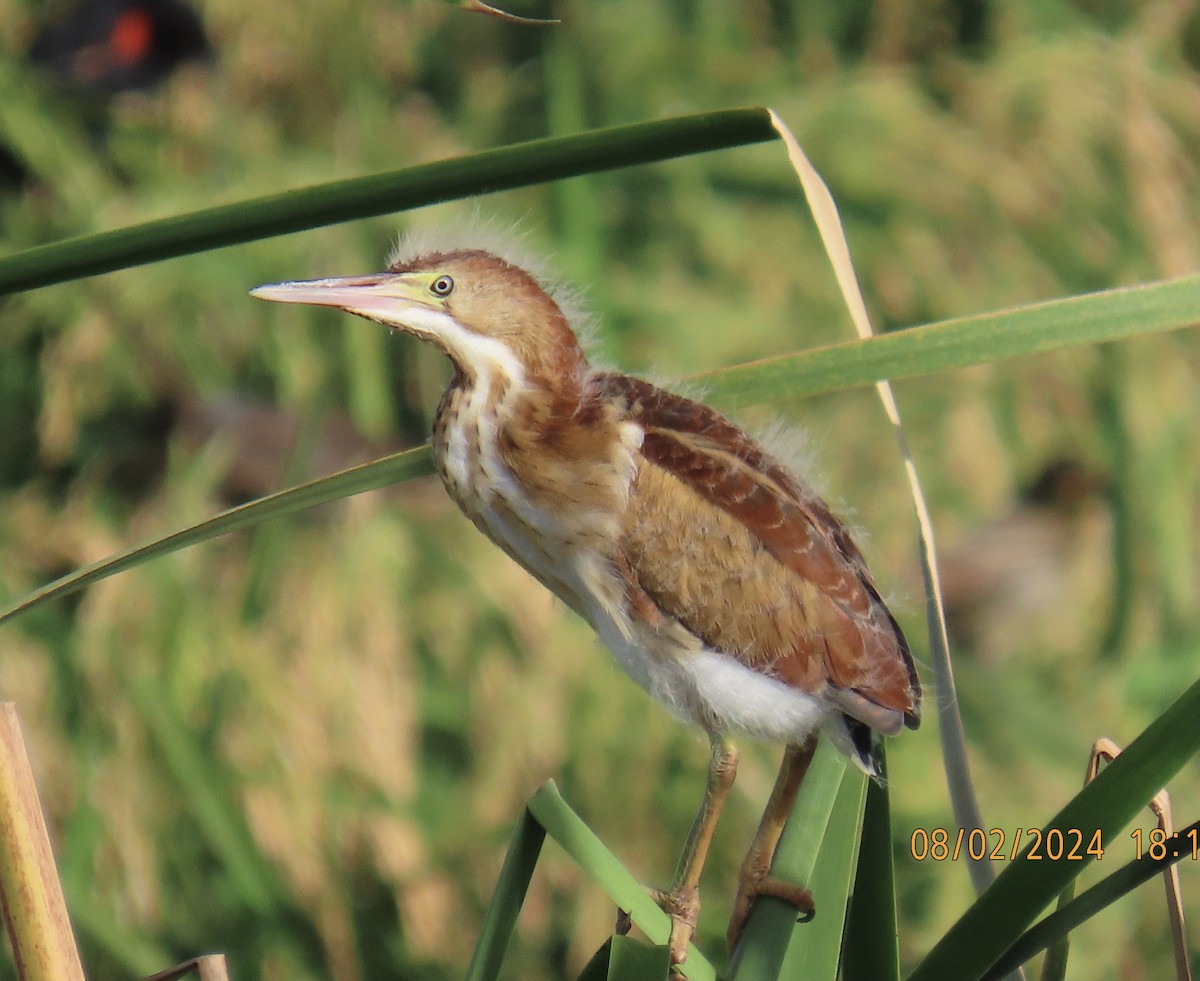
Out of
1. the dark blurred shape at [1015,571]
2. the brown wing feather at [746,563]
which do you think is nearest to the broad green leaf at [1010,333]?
the brown wing feather at [746,563]

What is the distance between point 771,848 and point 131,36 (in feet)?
8.84

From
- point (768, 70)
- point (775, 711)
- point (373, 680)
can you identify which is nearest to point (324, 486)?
point (775, 711)

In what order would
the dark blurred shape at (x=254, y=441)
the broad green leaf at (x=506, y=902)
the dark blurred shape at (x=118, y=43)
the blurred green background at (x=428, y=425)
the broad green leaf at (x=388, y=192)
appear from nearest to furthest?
the broad green leaf at (x=388, y=192) < the broad green leaf at (x=506, y=902) < the blurred green background at (x=428, y=425) < the dark blurred shape at (x=254, y=441) < the dark blurred shape at (x=118, y=43)

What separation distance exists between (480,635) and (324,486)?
184 centimetres

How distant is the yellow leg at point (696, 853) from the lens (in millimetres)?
957

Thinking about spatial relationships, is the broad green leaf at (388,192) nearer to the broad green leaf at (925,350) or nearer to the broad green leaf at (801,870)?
the broad green leaf at (925,350)

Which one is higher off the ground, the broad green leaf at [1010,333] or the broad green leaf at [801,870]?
the broad green leaf at [1010,333]

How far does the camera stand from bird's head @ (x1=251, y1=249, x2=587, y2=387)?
918 millimetres

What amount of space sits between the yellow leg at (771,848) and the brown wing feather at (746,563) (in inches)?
3.1

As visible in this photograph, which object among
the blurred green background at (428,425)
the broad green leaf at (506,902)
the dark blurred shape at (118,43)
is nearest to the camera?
the broad green leaf at (506,902)

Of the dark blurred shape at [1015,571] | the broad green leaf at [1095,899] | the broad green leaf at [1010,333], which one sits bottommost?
the broad green leaf at [1095,899]

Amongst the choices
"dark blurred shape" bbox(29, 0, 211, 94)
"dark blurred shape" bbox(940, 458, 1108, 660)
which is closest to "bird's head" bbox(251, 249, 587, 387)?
"dark blurred shape" bbox(940, 458, 1108, 660)

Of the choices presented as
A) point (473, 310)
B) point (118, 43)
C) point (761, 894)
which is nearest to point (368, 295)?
point (473, 310)

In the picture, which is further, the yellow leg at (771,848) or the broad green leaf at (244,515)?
the yellow leg at (771,848)
